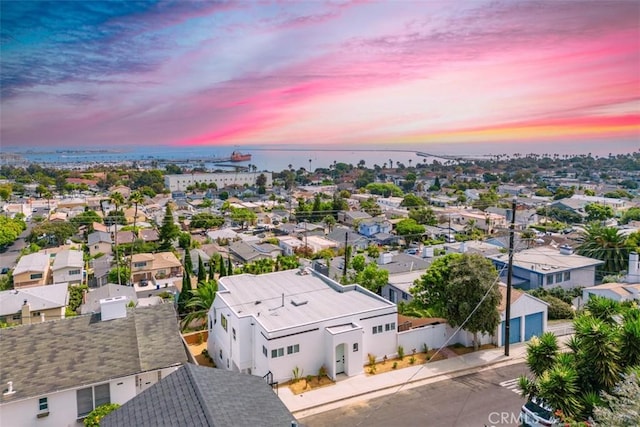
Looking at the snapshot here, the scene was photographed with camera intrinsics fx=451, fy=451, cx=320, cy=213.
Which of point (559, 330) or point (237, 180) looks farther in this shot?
point (237, 180)

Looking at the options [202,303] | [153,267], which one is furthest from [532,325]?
[153,267]

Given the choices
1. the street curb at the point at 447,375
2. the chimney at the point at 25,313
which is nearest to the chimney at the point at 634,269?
the street curb at the point at 447,375

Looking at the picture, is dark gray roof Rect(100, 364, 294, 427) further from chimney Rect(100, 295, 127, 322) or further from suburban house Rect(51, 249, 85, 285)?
suburban house Rect(51, 249, 85, 285)

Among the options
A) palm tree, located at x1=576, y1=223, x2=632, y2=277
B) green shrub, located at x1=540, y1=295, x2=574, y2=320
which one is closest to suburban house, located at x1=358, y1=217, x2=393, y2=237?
palm tree, located at x1=576, y1=223, x2=632, y2=277

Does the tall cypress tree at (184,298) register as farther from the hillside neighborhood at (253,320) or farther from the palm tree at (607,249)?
the palm tree at (607,249)

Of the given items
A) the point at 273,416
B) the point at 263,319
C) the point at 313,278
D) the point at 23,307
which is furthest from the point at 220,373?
the point at 23,307

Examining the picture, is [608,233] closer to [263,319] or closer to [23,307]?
[263,319]
